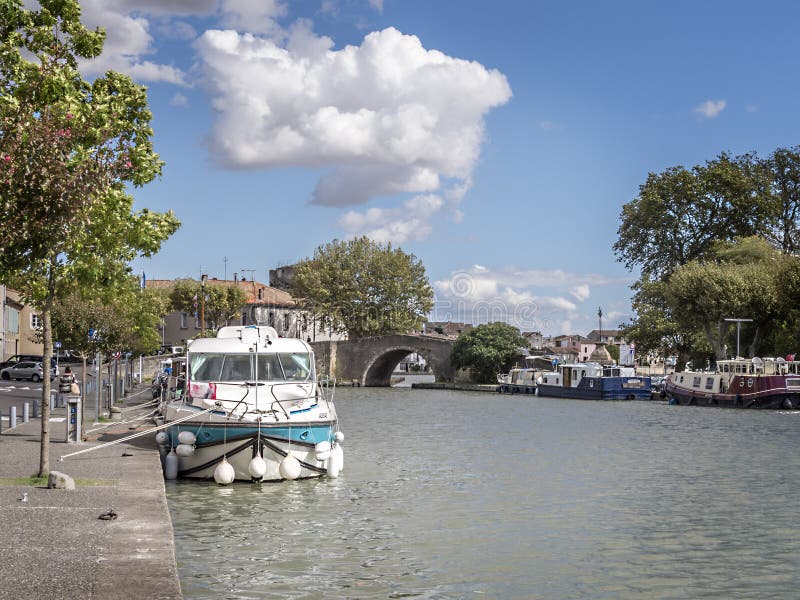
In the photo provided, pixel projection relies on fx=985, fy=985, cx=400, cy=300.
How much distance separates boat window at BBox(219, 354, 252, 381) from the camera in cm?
2248

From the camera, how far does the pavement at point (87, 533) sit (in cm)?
893

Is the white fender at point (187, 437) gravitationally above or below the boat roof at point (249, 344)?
below

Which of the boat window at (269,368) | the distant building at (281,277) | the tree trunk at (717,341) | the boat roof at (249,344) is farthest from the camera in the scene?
the distant building at (281,277)

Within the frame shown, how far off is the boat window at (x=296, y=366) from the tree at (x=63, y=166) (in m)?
4.19

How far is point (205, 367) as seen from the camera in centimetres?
2266

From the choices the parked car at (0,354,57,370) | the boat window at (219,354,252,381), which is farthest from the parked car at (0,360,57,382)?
the boat window at (219,354,252,381)

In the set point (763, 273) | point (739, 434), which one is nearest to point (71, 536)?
point (739, 434)

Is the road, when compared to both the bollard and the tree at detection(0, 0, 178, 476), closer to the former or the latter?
the bollard

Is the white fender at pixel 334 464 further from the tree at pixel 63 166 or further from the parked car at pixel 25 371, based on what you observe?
the parked car at pixel 25 371

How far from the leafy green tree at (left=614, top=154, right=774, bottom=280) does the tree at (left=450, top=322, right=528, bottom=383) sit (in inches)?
692

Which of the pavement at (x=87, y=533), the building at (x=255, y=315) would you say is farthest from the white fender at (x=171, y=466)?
the building at (x=255, y=315)

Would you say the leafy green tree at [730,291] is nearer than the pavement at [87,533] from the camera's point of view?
No

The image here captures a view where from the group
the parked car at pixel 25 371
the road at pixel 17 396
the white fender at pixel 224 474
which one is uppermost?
the parked car at pixel 25 371

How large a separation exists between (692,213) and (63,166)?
202 ft
